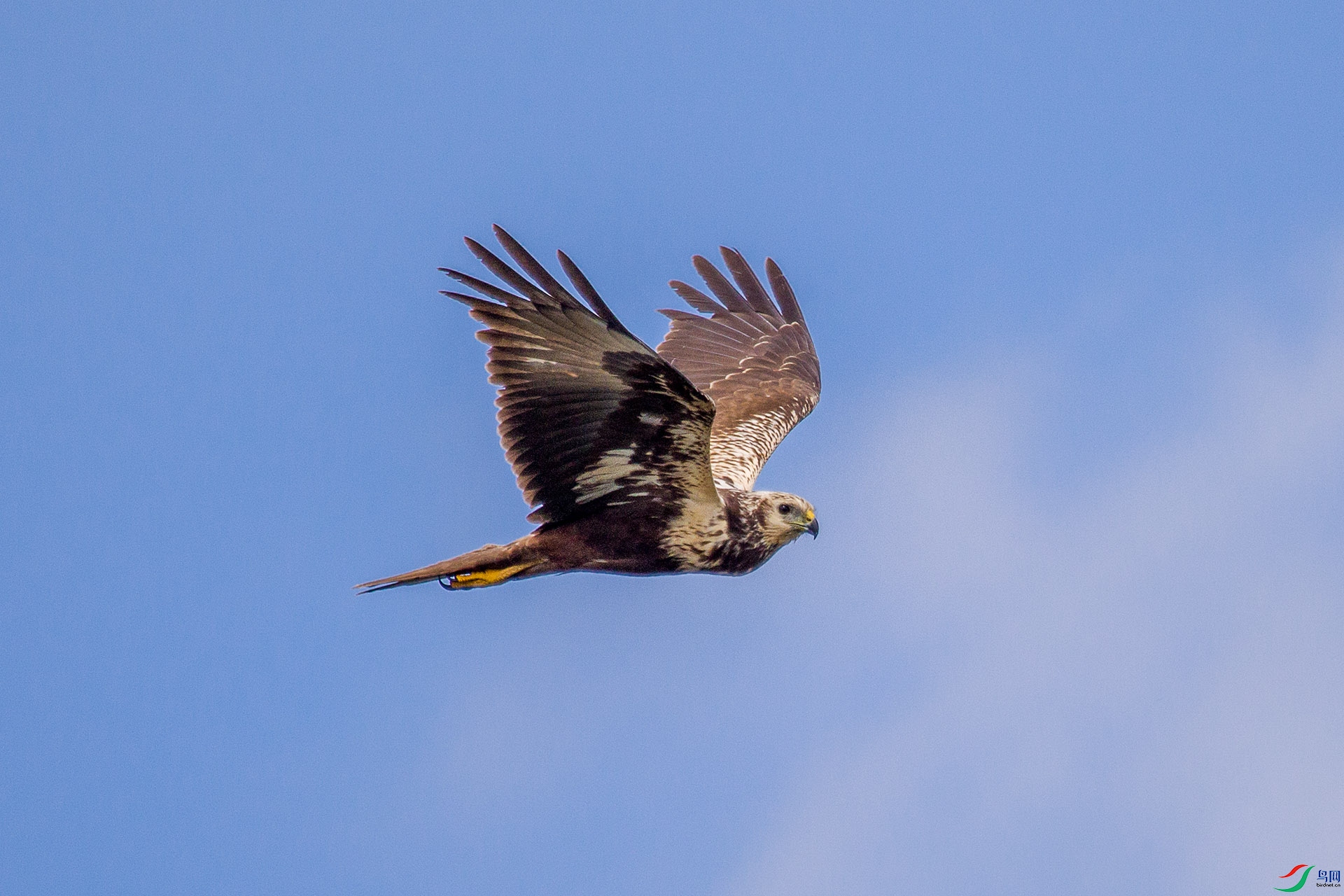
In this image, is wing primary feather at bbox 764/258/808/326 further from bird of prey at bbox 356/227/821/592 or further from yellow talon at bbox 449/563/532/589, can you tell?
yellow talon at bbox 449/563/532/589

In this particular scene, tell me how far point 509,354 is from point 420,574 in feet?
5.15

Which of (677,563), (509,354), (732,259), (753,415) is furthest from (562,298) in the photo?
(732,259)

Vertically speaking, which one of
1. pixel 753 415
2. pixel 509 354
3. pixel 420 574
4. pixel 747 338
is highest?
pixel 747 338

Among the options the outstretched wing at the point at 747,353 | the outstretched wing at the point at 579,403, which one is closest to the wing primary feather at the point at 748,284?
the outstretched wing at the point at 747,353

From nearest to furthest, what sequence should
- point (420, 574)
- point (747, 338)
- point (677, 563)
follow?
point (420, 574) → point (677, 563) → point (747, 338)

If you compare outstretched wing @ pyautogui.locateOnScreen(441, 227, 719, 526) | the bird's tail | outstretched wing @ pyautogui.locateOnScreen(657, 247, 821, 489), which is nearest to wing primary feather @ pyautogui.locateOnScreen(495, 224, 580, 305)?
outstretched wing @ pyautogui.locateOnScreen(441, 227, 719, 526)

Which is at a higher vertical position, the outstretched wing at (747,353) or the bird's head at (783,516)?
the outstretched wing at (747,353)

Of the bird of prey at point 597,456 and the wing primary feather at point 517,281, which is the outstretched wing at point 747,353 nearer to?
the bird of prey at point 597,456

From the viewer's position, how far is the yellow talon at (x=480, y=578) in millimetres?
11492

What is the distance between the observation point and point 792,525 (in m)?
12.2

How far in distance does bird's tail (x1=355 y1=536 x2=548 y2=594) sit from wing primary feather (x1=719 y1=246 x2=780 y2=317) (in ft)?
15.9

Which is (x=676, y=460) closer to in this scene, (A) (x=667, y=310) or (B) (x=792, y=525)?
(B) (x=792, y=525)

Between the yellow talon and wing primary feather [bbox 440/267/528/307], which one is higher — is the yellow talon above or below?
below

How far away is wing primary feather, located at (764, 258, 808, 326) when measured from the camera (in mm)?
15820
